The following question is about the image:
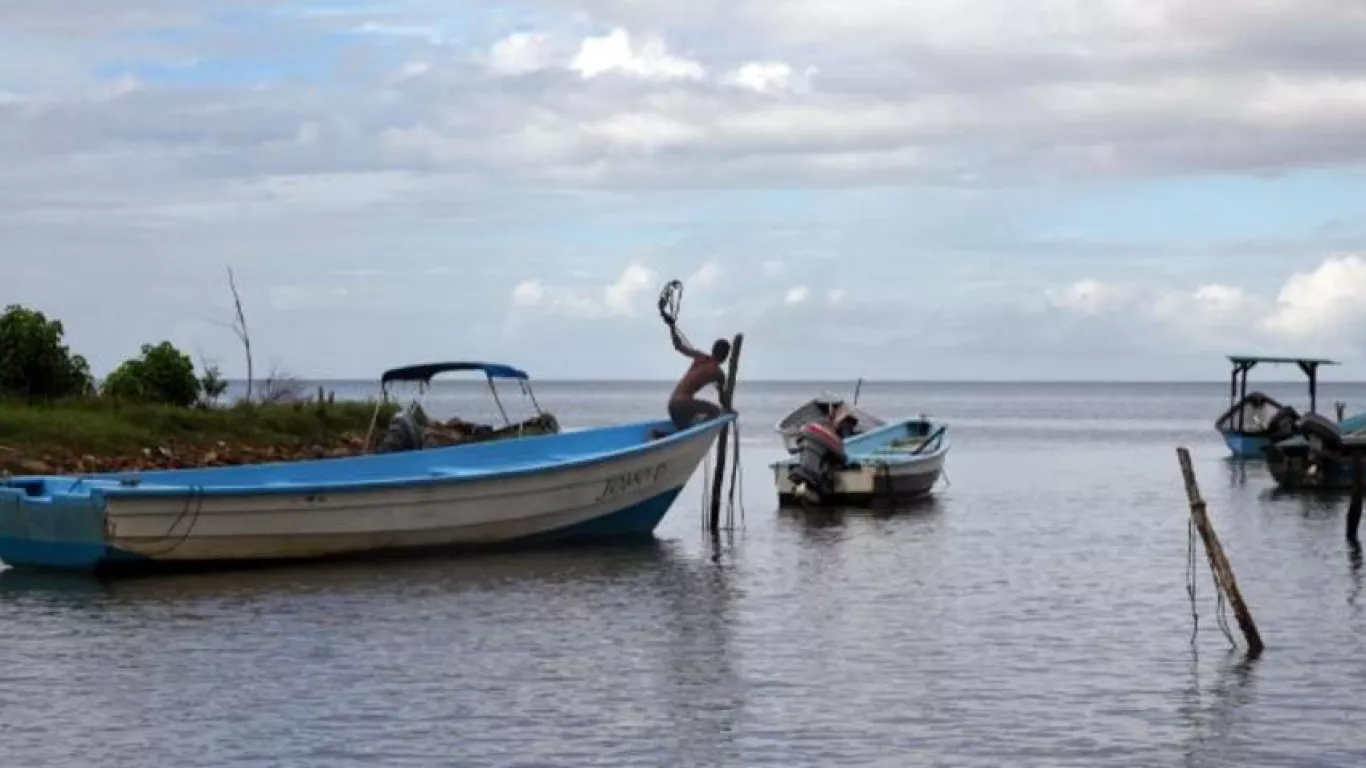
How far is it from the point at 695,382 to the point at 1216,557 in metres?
12.7

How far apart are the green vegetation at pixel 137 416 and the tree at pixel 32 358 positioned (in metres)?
0.02

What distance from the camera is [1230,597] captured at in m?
18.9

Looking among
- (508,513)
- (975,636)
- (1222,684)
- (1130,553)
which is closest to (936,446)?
(1130,553)

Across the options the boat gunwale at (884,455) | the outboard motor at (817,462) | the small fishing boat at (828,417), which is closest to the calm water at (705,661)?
the outboard motor at (817,462)

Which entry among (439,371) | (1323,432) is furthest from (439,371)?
(1323,432)

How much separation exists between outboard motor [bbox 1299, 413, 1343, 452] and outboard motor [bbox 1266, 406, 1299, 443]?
32.9ft

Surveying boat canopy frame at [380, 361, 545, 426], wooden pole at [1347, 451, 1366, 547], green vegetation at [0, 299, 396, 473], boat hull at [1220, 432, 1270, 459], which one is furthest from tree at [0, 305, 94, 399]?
boat hull at [1220, 432, 1270, 459]

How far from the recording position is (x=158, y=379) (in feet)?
147

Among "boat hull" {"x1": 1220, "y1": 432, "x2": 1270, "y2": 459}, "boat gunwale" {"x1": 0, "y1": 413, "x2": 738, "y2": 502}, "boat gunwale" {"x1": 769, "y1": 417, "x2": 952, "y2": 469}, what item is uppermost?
"boat gunwale" {"x1": 0, "y1": 413, "x2": 738, "y2": 502}

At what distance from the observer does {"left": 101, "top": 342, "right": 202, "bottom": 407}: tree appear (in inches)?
1737

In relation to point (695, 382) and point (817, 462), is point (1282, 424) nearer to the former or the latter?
point (817, 462)

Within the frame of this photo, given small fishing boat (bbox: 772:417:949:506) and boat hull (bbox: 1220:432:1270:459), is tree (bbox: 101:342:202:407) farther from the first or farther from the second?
boat hull (bbox: 1220:432:1270:459)

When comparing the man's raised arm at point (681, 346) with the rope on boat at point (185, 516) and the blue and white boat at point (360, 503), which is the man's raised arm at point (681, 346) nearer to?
the blue and white boat at point (360, 503)

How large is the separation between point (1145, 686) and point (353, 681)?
7.09 meters
